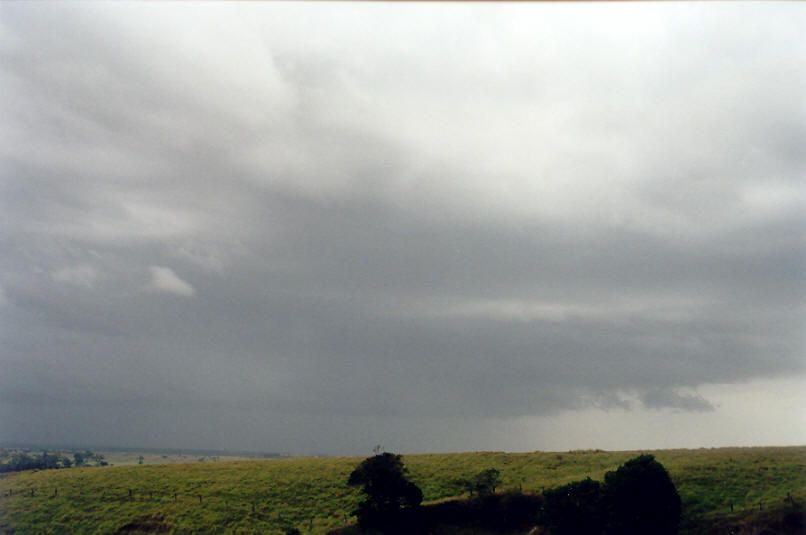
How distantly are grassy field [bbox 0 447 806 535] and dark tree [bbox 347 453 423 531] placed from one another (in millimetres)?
5702

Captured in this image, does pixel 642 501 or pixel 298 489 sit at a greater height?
pixel 642 501

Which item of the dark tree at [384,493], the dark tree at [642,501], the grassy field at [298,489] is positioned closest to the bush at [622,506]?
the dark tree at [642,501]

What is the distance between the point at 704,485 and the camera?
70938mm

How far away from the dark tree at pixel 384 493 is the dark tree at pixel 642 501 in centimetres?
2307

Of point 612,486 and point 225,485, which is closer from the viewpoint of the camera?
point 612,486

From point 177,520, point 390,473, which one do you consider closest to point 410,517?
point 390,473

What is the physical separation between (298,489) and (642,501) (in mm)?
49318

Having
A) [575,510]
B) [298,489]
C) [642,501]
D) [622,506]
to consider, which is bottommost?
[298,489]

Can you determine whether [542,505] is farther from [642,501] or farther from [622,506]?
[642,501]


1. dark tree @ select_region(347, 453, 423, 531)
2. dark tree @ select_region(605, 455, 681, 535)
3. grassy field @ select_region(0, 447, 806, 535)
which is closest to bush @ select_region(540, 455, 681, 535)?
dark tree @ select_region(605, 455, 681, 535)

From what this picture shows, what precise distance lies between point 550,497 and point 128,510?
5838 cm

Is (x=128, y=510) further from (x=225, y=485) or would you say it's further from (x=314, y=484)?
(x=314, y=484)

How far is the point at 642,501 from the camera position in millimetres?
59281

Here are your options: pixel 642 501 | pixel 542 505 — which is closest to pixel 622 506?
pixel 642 501
